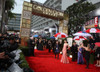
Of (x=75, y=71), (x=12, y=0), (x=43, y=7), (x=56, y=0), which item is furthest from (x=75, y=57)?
(x=56, y=0)

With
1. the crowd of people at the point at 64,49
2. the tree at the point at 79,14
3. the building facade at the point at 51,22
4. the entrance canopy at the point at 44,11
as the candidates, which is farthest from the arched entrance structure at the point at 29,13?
the building facade at the point at 51,22

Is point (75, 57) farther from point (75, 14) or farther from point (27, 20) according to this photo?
point (75, 14)

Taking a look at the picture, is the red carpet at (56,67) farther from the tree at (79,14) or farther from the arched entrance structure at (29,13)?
the tree at (79,14)

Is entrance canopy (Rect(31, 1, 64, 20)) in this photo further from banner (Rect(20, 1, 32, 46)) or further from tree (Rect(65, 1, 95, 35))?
tree (Rect(65, 1, 95, 35))

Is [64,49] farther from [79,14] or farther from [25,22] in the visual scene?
[79,14]

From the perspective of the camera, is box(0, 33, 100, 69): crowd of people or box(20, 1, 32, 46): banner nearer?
box(0, 33, 100, 69): crowd of people

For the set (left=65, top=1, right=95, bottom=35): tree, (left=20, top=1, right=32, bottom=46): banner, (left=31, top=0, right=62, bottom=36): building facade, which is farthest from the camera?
(left=31, top=0, right=62, bottom=36): building facade

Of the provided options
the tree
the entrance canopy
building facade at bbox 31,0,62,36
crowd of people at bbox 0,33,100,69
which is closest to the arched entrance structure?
the entrance canopy

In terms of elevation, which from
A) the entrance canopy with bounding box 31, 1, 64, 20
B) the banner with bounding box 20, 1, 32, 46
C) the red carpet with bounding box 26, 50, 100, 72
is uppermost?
the entrance canopy with bounding box 31, 1, 64, 20

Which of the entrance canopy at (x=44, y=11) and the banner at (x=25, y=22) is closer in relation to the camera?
the banner at (x=25, y=22)

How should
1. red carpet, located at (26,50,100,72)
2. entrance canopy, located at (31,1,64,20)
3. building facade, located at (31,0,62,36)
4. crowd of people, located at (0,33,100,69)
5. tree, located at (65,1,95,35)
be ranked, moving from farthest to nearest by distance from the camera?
building facade, located at (31,0,62,36) < tree, located at (65,1,95,35) < entrance canopy, located at (31,1,64,20) < red carpet, located at (26,50,100,72) < crowd of people, located at (0,33,100,69)

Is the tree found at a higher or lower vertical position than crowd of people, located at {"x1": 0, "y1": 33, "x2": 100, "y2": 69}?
higher

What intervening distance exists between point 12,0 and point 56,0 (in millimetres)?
36411

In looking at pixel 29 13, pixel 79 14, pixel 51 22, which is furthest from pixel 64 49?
pixel 51 22
